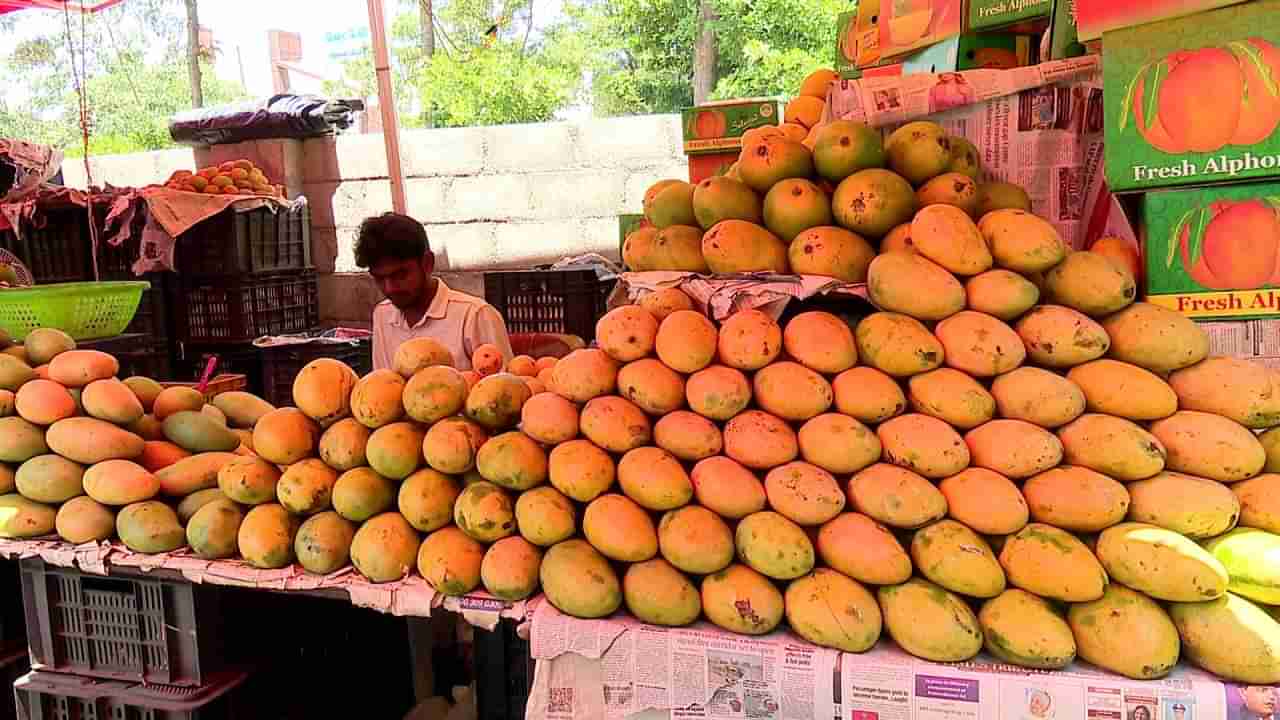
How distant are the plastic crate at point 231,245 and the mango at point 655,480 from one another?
4465mm

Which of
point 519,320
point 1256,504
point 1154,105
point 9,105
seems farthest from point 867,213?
point 9,105

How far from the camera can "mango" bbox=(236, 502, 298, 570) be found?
1765 mm

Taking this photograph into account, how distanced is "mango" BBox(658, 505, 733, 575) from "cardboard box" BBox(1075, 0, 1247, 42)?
1.22 metres

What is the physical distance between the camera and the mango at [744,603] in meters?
1.48

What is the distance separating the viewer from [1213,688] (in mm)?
1312

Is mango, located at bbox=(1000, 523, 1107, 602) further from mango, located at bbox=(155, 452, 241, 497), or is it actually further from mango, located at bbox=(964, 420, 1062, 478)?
mango, located at bbox=(155, 452, 241, 497)

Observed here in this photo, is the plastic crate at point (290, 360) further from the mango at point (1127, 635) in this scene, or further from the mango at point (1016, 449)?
the mango at point (1127, 635)

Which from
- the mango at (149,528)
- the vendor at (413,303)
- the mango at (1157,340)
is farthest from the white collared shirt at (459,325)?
the mango at (1157,340)

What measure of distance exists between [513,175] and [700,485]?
548 cm

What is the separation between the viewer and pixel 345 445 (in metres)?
1.77

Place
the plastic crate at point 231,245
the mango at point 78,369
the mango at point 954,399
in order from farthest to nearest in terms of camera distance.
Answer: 1. the plastic crate at point 231,245
2. the mango at point 78,369
3. the mango at point 954,399

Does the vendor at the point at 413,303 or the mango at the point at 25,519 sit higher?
the vendor at the point at 413,303

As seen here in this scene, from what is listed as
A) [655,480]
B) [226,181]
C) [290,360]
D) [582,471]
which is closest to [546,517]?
[582,471]

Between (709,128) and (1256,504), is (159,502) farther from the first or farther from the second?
(709,128)
